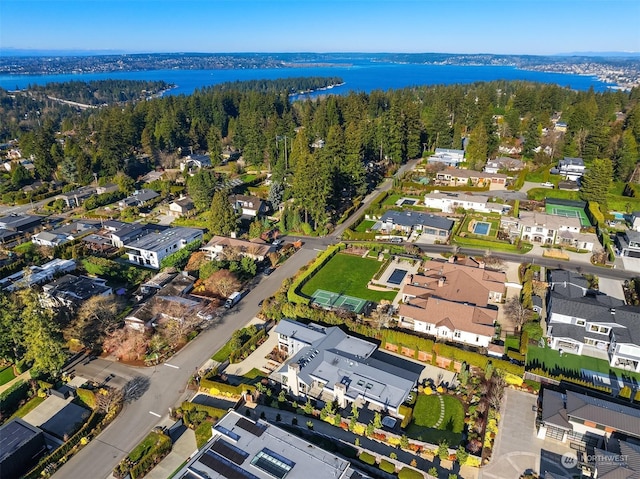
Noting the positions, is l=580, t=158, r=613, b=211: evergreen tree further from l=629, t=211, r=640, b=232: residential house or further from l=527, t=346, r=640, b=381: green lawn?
l=527, t=346, r=640, b=381: green lawn

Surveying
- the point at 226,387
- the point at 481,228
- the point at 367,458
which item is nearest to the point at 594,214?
the point at 481,228

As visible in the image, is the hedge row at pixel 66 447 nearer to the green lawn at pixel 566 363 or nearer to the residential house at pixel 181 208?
the green lawn at pixel 566 363

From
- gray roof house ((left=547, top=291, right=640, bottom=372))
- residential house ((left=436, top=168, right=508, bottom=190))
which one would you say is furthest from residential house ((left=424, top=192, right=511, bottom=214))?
gray roof house ((left=547, top=291, right=640, bottom=372))

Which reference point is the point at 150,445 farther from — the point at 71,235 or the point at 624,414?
the point at 71,235

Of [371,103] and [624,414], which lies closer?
[624,414]

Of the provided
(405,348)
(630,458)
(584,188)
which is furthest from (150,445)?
(584,188)

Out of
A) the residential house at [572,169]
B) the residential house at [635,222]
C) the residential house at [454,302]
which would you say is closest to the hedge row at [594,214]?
the residential house at [635,222]
